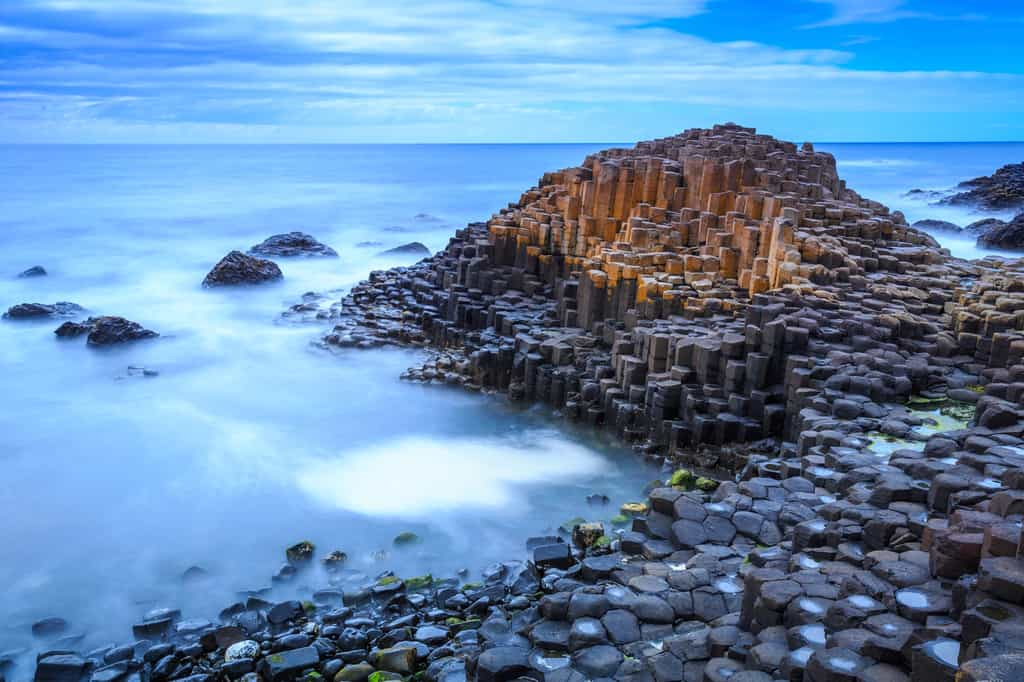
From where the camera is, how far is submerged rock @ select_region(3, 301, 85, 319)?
18.9 meters

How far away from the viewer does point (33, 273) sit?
2333 cm

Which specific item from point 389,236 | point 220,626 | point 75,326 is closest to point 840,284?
point 220,626

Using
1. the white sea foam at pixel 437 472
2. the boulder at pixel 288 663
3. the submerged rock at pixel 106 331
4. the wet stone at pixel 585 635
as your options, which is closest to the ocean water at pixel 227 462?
the white sea foam at pixel 437 472

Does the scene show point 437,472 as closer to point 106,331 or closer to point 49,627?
point 49,627

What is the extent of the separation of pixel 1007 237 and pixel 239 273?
2230 cm

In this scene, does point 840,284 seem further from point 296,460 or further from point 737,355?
point 296,460

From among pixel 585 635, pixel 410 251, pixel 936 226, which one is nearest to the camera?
pixel 585 635

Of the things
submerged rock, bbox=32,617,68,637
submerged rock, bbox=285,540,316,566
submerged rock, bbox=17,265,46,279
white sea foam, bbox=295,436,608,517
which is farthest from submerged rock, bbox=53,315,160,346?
submerged rock, bbox=32,617,68,637

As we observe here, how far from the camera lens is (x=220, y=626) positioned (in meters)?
7.58

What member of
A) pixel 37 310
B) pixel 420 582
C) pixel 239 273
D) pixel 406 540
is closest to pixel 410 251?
pixel 239 273

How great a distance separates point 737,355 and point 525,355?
13.2 feet

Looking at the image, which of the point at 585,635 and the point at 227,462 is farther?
the point at 227,462

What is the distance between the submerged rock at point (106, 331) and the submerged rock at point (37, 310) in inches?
65.5

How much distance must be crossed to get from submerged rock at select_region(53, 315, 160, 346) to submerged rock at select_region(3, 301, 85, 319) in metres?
1.66
